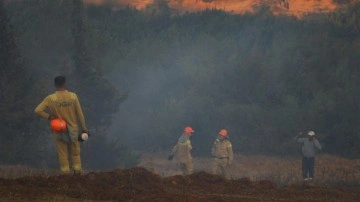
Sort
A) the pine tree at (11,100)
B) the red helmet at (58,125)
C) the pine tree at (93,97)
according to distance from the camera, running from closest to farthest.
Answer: the red helmet at (58,125), the pine tree at (11,100), the pine tree at (93,97)

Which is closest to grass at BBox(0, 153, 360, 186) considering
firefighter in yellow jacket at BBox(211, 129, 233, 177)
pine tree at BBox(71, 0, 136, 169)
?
pine tree at BBox(71, 0, 136, 169)

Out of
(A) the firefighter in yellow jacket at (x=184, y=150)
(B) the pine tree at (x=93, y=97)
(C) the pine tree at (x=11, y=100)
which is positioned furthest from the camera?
(B) the pine tree at (x=93, y=97)

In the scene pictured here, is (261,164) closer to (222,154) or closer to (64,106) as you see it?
(222,154)

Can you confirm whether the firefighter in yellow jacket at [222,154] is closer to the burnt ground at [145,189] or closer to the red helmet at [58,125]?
the burnt ground at [145,189]

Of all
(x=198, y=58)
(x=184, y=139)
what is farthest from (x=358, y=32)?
(x=184, y=139)

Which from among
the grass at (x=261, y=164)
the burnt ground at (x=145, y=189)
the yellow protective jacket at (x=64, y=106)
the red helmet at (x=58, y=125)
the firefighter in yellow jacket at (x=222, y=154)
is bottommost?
the grass at (x=261, y=164)

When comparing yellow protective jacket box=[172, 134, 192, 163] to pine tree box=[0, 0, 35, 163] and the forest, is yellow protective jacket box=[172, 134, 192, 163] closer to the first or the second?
the forest

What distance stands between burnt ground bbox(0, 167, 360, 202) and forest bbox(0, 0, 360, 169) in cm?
2007

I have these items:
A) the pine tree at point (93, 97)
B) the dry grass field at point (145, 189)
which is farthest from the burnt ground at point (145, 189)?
the pine tree at point (93, 97)

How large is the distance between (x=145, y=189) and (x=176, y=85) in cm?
3526

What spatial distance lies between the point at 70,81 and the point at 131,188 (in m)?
25.3

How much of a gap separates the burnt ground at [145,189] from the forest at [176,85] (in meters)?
20.1

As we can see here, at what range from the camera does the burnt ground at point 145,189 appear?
1060cm

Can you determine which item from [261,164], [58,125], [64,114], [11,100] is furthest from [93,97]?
[58,125]
